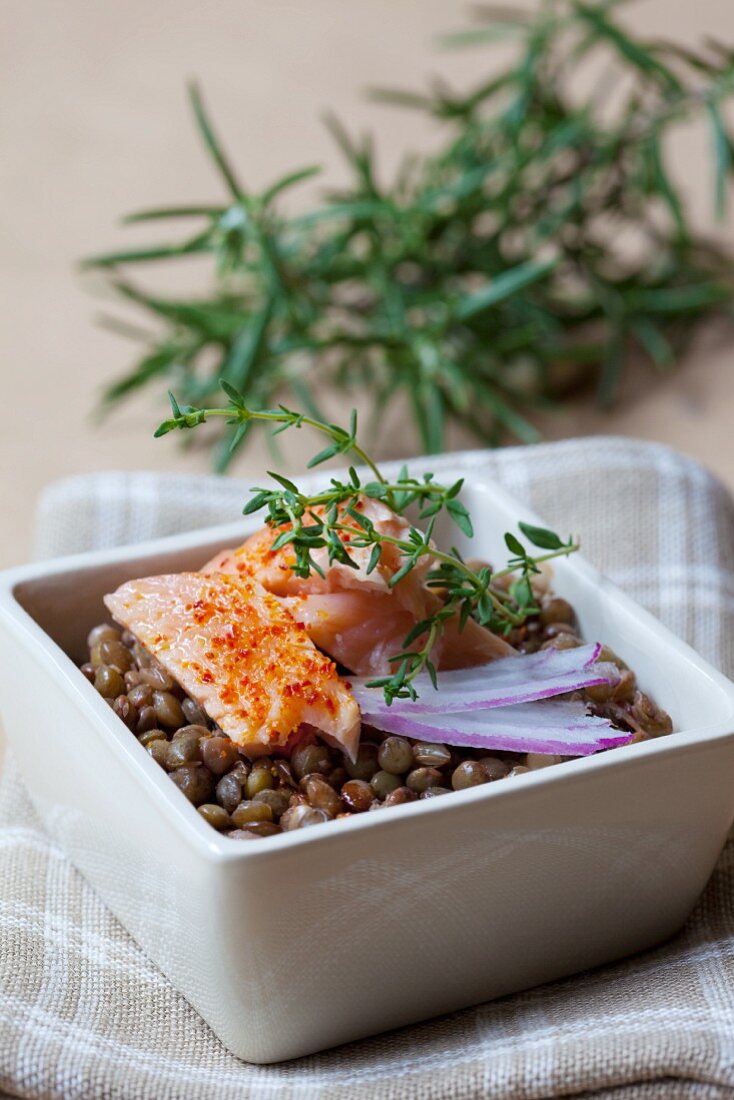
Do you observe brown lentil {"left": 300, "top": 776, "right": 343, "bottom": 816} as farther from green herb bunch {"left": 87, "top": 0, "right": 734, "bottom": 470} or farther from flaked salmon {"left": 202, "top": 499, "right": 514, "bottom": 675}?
green herb bunch {"left": 87, "top": 0, "right": 734, "bottom": 470}

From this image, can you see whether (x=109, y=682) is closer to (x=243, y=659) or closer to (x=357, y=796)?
(x=243, y=659)

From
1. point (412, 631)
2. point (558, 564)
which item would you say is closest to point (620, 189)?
point (558, 564)

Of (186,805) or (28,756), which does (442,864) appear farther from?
(28,756)

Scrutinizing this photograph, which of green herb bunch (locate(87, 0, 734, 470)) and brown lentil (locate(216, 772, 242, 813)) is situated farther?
green herb bunch (locate(87, 0, 734, 470))

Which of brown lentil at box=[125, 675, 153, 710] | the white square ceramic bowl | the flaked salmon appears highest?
the flaked salmon

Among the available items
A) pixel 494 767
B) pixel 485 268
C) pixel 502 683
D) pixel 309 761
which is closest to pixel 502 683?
pixel 502 683

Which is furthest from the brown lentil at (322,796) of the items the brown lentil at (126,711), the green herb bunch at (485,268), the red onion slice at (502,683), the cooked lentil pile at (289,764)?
the green herb bunch at (485,268)

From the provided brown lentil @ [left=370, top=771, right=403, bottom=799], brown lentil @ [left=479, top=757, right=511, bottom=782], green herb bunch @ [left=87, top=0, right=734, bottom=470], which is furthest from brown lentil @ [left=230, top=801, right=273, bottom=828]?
green herb bunch @ [left=87, top=0, right=734, bottom=470]
